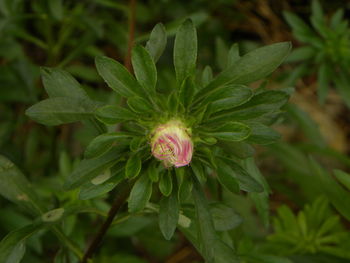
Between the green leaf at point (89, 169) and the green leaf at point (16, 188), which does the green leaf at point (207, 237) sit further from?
the green leaf at point (16, 188)

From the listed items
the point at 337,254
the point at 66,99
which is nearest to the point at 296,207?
the point at 337,254

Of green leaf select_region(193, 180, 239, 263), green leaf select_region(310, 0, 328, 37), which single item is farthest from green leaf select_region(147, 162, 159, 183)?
green leaf select_region(310, 0, 328, 37)

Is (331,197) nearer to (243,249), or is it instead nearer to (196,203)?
(243,249)

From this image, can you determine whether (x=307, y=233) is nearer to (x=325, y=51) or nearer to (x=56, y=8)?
(x=325, y=51)

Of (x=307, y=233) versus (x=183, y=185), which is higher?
(x=183, y=185)

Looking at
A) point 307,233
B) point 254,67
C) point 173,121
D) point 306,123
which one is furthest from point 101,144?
point 306,123
